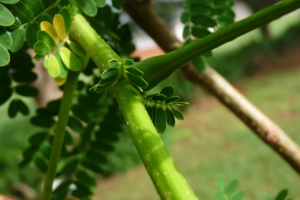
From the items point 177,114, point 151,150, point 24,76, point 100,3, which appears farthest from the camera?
point 24,76

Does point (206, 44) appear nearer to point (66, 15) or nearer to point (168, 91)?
point (168, 91)

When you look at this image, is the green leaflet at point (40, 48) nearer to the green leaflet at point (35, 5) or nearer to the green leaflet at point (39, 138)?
the green leaflet at point (35, 5)

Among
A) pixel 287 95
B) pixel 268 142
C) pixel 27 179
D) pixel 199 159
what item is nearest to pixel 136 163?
pixel 199 159

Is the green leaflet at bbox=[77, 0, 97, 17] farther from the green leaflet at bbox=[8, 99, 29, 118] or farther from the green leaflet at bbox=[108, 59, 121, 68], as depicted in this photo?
the green leaflet at bbox=[8, 99, 29, 118]

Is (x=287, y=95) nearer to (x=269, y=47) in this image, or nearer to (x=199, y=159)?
(x=199, y=159)

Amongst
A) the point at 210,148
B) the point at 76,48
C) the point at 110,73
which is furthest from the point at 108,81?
the point at 210,148

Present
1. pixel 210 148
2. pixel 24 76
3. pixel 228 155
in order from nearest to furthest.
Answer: pixel 24 76, pixel 228 155, pixel 210 148
